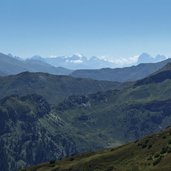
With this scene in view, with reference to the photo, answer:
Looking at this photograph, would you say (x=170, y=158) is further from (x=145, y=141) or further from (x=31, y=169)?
(x=31, y=169)

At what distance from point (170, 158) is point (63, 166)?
44.3 meters

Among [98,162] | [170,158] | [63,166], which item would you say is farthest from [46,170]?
[170,158]

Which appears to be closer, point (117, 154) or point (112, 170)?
point (112, 170)

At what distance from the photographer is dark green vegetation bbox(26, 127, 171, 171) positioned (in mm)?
91000

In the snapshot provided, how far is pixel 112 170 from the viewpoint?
327 feet

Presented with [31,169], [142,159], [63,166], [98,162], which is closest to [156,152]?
[142,159]

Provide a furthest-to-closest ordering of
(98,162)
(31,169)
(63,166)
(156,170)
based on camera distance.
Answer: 1. (31,169)
2. (63,166)
3. (98,162)
4. (156,170)

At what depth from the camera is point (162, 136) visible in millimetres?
114375

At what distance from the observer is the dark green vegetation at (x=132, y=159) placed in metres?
91.0

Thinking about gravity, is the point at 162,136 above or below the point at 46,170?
above

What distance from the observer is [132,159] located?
342 ft

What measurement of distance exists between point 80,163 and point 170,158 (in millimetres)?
37229

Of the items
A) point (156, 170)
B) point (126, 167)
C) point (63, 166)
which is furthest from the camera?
point (63, 166)

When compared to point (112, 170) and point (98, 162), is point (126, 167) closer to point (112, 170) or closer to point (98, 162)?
point (112, 170)
